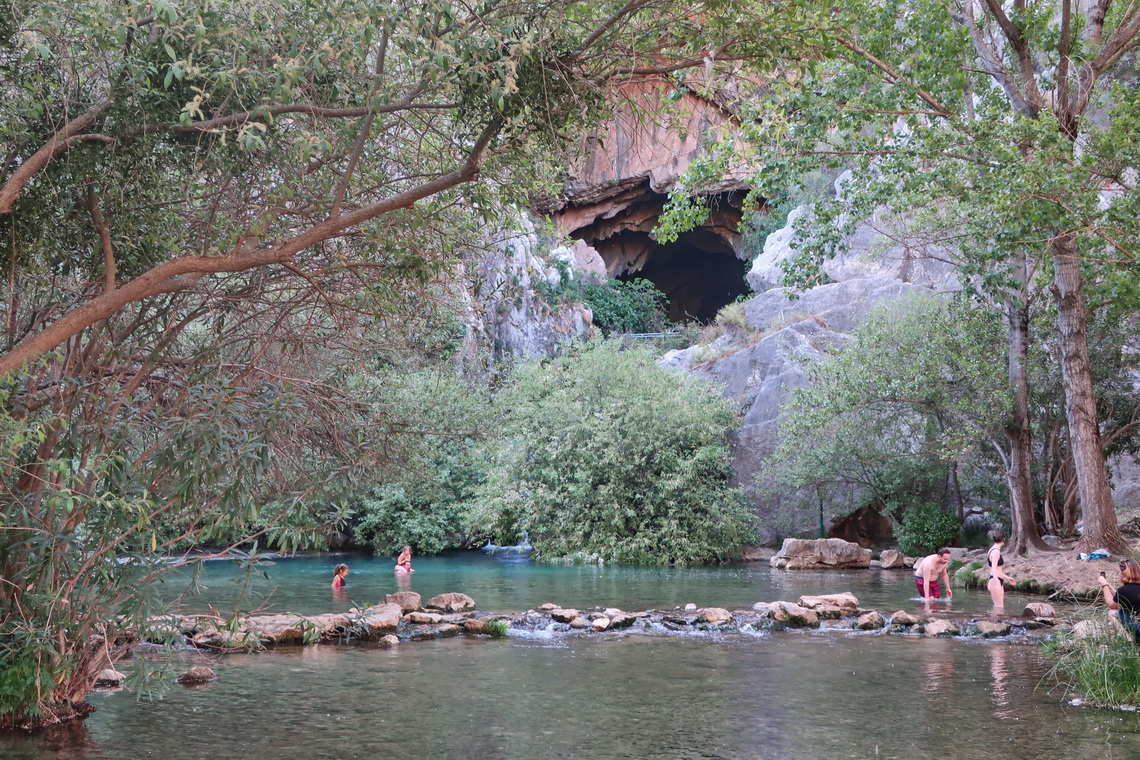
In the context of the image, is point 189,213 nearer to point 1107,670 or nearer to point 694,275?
point 1107,670

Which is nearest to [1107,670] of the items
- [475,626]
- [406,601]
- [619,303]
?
[475,626]

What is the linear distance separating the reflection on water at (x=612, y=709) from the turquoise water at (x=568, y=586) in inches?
153

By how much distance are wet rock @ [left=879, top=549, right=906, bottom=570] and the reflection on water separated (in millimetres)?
11981

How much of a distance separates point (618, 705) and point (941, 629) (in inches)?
264

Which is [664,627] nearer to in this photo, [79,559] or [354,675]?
[354,675]

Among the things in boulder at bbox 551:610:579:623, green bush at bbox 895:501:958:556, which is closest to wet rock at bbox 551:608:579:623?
boulder at bbox 551:610:579:623

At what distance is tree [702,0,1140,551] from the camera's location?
1220cm

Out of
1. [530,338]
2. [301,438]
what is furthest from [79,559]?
[530,338]

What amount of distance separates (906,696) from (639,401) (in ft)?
58.7

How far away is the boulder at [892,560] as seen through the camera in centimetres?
2391

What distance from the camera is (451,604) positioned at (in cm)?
1530

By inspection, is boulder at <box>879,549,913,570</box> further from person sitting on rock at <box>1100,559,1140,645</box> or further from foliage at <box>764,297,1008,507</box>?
person sitting on rock at <box>1100,559,1140,645</box>

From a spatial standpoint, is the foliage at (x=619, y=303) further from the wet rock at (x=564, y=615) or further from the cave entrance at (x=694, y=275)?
the wet rock at (x=564, y=615)

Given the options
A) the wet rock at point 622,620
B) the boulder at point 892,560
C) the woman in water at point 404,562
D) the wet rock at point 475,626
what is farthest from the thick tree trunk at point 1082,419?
the woman in water at point 404,562
